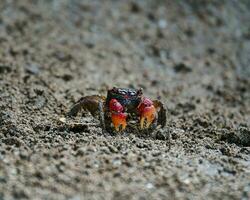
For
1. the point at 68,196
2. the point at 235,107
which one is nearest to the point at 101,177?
the point at 68,196

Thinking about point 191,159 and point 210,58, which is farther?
point 210,58

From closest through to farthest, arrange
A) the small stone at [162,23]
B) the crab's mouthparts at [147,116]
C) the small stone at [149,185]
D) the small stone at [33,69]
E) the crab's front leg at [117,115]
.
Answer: the small stone at [149,185], the crab's front leg at [117,115], the crab's mouthparts at [147,116], the small stone at [33,69], the small stone at [162,23]

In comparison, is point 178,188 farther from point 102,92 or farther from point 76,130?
point 102,92

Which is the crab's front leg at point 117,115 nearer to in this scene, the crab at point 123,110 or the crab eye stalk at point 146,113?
the crab at point 123,110

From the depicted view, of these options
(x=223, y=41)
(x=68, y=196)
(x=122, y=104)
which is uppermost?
(x=223, y=41)

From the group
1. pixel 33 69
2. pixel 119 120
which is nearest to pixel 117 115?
pixel 119 120

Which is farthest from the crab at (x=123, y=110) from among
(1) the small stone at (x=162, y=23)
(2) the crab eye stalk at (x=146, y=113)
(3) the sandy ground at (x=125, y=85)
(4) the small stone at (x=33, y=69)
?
(1) the small stone at (x=162, y=23)
